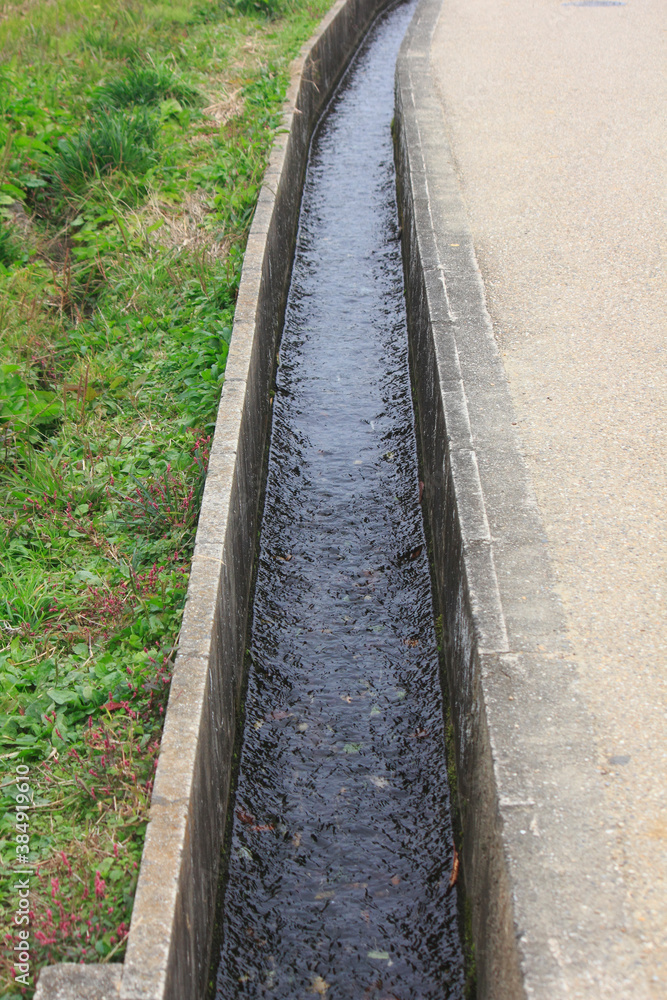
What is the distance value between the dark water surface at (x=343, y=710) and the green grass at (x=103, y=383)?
2.17ft

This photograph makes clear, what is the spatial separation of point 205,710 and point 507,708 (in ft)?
3.27

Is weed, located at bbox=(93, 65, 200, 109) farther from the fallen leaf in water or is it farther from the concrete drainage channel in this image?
the fallen leaf in water

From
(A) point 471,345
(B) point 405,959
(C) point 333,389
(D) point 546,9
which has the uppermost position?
(D) point 546,9

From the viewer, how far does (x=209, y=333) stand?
5023mm

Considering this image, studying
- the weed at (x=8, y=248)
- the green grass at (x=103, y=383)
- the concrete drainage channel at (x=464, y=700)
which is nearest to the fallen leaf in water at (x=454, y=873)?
the concrete drainage channel at (x=464, y=700)

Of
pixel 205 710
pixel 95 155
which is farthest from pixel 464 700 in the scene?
pixel 95 155

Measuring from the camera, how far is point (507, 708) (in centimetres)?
272

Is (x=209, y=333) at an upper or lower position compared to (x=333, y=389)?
upper

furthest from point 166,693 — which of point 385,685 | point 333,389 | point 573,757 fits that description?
point 333,389

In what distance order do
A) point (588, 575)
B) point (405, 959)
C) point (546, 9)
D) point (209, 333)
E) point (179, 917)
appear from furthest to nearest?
point (546, 9) < point (209, 333) < point (588, 575) < point (405, 959) < point (179, 917)

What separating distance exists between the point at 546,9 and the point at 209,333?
29.9ft

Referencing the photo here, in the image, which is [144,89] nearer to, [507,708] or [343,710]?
[343,710]

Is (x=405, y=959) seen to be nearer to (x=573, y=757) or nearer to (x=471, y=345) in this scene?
(x=573, y=757)

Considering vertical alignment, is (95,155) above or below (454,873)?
above
